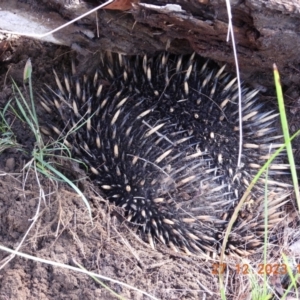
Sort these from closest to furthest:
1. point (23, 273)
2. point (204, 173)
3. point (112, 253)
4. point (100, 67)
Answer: point (23, 273), point (112, 253), point (204, 173), point (100, 67)

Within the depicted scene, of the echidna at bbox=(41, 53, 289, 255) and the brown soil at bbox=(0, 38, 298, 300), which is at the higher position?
the echidna at bbox=(41, 53, 289, 255)

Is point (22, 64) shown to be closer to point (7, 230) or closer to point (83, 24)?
point (83, 24)

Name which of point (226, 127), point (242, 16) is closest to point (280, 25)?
point (242, 16)

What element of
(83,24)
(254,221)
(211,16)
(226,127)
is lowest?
(254,221)
